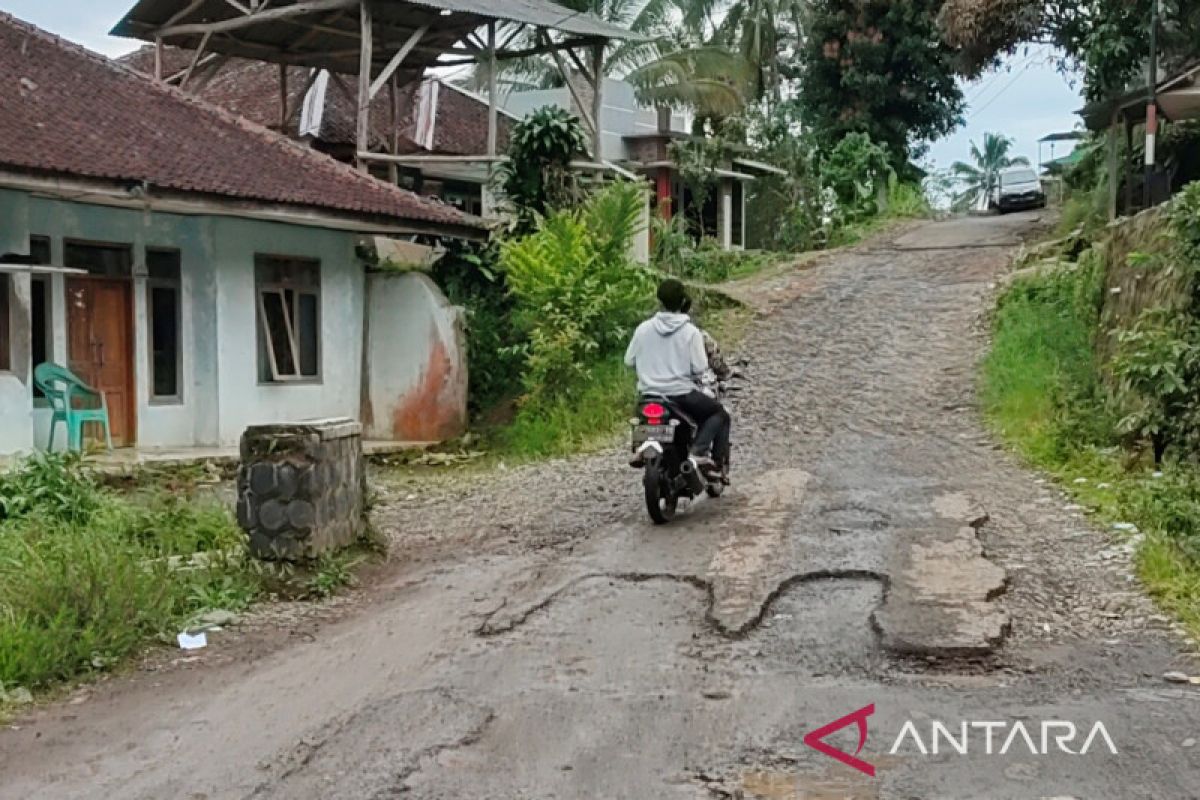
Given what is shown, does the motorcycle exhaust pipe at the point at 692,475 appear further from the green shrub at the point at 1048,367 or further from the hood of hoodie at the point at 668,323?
the green shrub at the point at 1048,367

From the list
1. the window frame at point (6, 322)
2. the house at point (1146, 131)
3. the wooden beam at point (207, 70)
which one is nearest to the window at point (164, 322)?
the window frame at point (6, 322)

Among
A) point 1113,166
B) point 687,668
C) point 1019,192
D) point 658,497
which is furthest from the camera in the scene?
point 1019,192

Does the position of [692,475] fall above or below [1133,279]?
below

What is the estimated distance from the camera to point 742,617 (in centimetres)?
618

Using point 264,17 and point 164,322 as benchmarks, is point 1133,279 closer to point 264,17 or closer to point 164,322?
point 164,322

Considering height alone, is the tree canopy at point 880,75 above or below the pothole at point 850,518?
above

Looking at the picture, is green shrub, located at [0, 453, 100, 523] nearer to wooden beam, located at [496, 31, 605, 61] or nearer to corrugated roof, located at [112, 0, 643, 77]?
corrugated roof, located at [112, 0, 643, 77]

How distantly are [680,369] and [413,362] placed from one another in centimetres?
756

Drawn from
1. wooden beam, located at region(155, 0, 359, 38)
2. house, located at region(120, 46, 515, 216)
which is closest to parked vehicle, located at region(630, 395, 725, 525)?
wooden beam, located at region(155, 0, 359, 38)

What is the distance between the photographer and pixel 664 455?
831 cm

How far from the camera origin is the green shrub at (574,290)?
14203mm

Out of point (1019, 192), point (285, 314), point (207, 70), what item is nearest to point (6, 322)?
point (285, 314)

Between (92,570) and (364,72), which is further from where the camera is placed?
(364,72)

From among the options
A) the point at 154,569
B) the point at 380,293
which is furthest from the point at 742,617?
the point at 380,293
